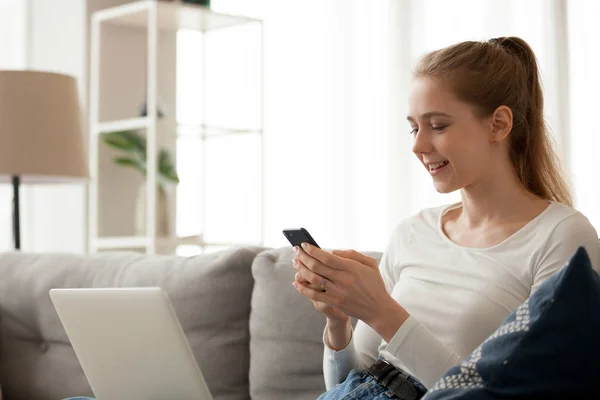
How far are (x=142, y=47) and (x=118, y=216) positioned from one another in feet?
2.77

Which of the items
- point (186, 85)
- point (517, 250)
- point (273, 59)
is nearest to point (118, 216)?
point (186, 85)

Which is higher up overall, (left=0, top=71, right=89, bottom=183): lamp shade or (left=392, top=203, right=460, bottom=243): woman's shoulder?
(left=0, top=71, right=89, bottom=183): lamp shade

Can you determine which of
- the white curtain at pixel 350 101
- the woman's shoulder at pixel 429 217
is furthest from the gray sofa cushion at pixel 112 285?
the white curtain at pixel 350 101

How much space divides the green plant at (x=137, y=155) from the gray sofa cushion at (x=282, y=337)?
1.89 metres

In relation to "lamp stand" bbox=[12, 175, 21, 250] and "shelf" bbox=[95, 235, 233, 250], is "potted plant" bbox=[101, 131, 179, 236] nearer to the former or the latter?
"shelf" bbox=[95, 235, 233, 250]

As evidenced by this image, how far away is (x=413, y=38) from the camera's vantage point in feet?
12.7

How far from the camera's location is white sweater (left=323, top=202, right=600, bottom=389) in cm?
142

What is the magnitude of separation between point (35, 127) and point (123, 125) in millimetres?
944

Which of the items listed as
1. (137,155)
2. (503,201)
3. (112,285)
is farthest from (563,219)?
(137,155)

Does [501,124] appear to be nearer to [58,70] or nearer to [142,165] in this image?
[142,165]

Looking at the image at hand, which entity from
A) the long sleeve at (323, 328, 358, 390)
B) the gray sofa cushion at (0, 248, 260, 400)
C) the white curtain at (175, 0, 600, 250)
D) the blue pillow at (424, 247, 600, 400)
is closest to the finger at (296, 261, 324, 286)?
the long sleeve at (323, 328, 358, 390)

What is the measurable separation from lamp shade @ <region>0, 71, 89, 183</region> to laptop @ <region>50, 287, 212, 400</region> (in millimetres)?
1367

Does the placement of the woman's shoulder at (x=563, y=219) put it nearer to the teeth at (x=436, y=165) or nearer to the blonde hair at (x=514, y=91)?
the blonde hair at (x=514, y=91)

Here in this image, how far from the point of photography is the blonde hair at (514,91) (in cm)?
157
